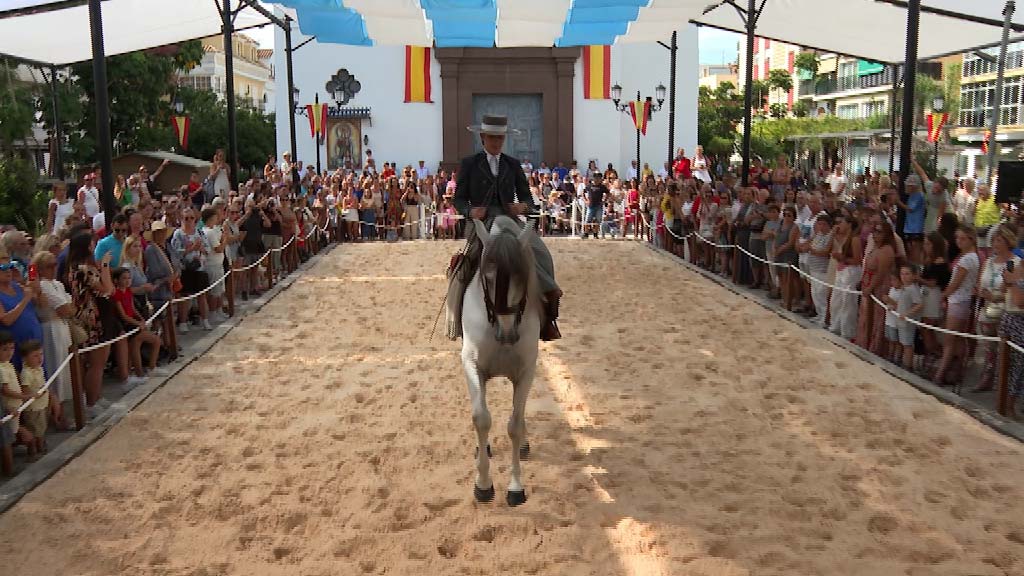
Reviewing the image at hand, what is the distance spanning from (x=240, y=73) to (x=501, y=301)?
2956 inches

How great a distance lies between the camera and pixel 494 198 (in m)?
7.41

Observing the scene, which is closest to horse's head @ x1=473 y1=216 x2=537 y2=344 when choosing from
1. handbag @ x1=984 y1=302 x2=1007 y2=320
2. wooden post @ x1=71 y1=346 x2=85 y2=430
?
wooden post @ x1=71 y1=346 x2=85 y2=430

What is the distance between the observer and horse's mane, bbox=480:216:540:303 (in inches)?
232

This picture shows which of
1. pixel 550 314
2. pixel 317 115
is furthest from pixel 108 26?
pixel 550 314

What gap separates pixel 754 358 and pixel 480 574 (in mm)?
6009

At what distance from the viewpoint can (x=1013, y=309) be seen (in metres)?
8.40

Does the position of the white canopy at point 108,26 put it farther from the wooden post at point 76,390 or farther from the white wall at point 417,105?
the white wall at point 417,105

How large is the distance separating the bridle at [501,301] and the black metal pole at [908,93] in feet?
27.8

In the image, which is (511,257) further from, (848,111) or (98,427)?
(848,111)

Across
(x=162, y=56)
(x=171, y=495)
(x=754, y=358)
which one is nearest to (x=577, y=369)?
(x=754, y=358)

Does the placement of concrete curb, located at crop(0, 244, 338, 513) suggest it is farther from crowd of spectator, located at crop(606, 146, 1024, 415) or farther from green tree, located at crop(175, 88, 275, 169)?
green tree, located at crop(175, 88, 275, 169)

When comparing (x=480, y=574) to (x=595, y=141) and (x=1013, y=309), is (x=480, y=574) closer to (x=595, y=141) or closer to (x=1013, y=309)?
(x=1013, y=309)

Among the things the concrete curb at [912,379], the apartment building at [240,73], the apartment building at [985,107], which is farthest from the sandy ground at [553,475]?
the apartment building at [240,73]

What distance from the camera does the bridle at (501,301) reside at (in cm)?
588
